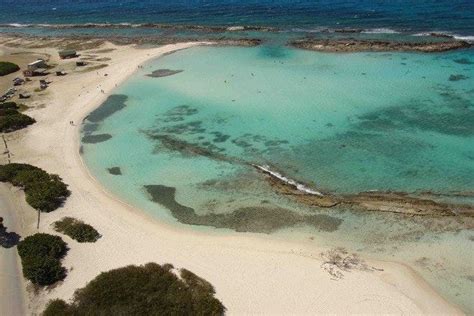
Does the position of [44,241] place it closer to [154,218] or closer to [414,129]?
[154,218]

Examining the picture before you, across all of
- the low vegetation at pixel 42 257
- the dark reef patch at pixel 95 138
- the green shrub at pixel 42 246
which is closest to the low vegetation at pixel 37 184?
the green shrub at pixel 42 246

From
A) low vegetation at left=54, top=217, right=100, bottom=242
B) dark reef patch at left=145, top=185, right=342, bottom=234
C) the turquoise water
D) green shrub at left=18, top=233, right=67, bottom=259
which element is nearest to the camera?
green shrub at left=18, top=233, right=67, bottom=259

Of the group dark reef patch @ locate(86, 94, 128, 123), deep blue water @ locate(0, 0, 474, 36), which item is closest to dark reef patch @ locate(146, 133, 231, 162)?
dark reef patch @ locate(86, 94, 128, 123)

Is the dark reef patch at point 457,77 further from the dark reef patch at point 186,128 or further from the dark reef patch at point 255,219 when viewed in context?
the dark reef patch at point 255,219

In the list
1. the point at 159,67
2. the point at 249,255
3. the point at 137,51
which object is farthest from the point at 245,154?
the point at 137,51

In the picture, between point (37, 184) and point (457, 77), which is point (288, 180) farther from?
point (457, 77)

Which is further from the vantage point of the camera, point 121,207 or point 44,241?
point 121,207

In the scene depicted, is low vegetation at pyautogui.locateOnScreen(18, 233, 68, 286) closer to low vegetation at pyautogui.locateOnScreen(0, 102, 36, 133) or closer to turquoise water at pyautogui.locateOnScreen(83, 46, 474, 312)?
turquoise water at pyautogui.locateOnScreen(83, 46, 474, 312)
